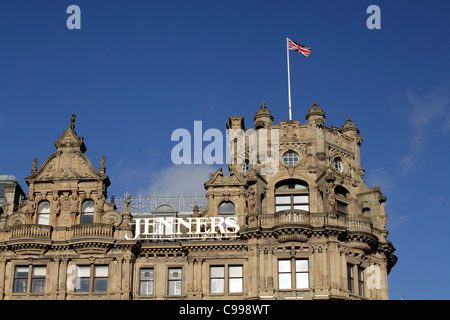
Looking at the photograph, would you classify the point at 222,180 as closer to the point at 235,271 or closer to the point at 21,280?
the point at 235,271

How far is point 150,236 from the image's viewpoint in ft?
220

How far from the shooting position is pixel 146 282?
213 ft

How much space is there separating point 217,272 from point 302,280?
251 inches

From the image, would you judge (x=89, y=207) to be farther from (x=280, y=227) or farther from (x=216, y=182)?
(x=280, y=227)

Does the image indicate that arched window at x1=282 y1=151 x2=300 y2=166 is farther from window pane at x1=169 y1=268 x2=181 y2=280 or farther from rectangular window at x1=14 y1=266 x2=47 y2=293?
rectangular window at x1=14 y1=266 x2=47 y2=293

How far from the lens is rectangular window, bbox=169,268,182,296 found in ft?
212

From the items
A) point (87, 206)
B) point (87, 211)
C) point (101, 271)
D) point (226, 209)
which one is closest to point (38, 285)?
point (101, 271)

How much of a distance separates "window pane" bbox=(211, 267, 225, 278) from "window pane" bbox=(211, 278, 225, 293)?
31 centimetres

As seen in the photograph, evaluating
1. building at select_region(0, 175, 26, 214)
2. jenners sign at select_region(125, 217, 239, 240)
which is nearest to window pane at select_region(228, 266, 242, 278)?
jenners sign at select_region(125, 217, 239, 240)

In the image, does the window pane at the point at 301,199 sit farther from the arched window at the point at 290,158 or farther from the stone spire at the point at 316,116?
the stone spire at the point at 316,116

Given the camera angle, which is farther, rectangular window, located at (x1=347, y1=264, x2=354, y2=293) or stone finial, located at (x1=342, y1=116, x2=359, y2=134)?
stone finial, located at (x1=342, y1=116, x2=359, y2=134)
